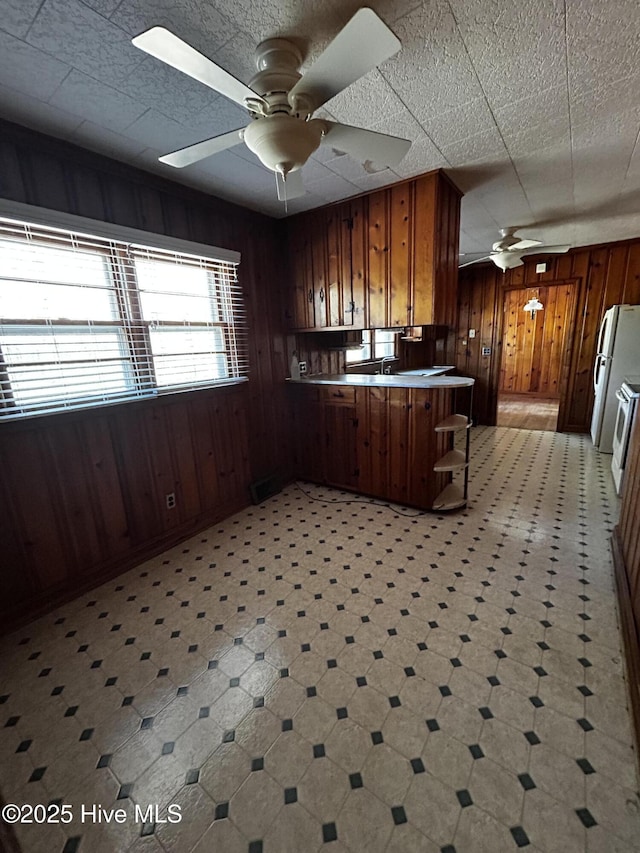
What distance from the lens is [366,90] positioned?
5.38 ft

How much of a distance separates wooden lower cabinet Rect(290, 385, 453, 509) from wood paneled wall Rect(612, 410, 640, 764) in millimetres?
1225

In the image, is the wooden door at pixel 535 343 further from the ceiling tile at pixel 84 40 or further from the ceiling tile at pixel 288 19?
the ceiling tile at pixel 84 40

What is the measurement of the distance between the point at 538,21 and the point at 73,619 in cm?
349

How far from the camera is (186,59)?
1066 millimetres

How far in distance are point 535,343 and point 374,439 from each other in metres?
6.93

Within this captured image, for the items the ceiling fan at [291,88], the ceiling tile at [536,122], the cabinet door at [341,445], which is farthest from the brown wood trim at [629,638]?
the ceiling tile at [536,122]

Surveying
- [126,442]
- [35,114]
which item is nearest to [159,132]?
[35,114]

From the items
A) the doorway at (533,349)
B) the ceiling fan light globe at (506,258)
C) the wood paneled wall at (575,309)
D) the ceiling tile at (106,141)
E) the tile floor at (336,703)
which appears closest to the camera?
the tile floor at (336,703)

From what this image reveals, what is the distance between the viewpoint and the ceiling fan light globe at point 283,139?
1.30 m

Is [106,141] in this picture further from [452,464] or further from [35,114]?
[452,464]

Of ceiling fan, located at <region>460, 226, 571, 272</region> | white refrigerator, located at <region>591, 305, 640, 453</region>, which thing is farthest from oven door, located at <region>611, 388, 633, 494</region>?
ceiling fan, located at <region>460, 226, 571, 272</region>

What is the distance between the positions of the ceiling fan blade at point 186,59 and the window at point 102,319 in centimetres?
136

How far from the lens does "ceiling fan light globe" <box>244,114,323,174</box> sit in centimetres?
130

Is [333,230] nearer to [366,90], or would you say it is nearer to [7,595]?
[366,90]
